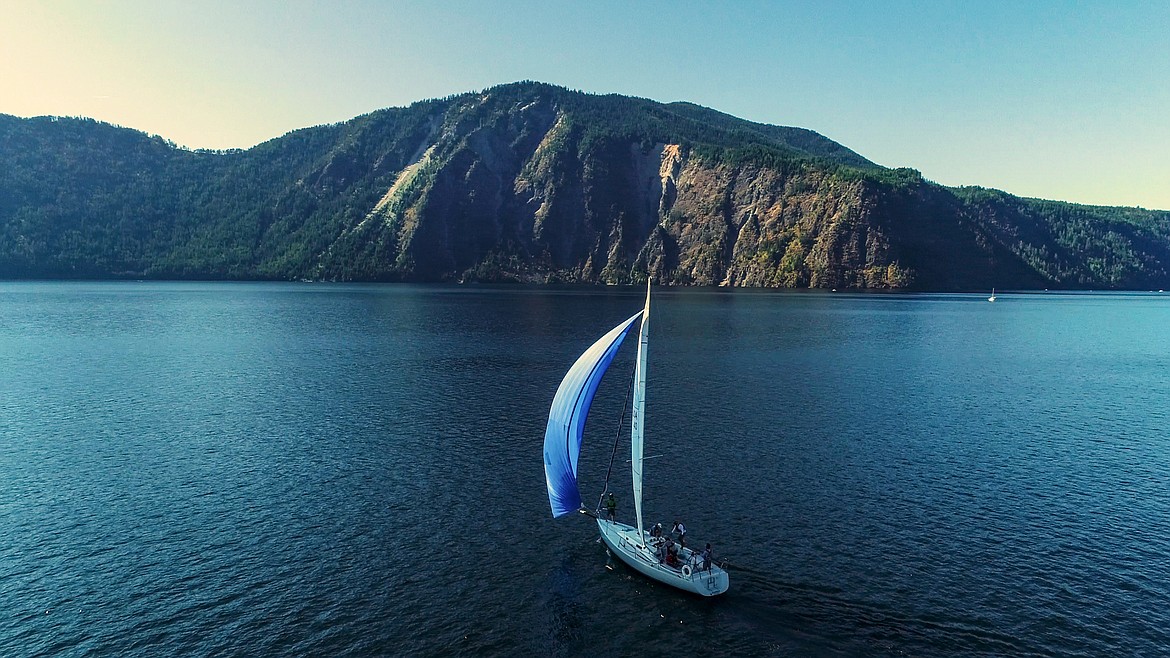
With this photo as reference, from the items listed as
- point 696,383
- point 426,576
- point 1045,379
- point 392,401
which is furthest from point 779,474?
point 1045,379

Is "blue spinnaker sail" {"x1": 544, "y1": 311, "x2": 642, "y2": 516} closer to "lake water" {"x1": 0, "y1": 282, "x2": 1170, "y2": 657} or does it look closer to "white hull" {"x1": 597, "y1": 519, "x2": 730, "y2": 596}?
"white hull" {"x1": 597, "y1": 519, "x2": 730, "y2": 596}

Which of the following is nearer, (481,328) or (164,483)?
(164,483)

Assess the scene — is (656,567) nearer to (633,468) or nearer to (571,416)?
(633,468)

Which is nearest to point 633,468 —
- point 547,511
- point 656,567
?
point 656,567

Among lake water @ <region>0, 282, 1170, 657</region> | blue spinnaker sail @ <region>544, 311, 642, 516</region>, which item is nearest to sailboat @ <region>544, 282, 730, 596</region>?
blue spinnaker sail @ <region>544, 311, 642, 516</region>

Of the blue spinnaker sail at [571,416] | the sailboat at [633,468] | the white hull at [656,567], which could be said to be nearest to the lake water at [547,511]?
the white hull at [656,567]

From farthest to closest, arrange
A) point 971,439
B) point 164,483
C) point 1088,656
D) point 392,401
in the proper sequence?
point 392,401 < point 971,439 < point 164,483 < point 1088,656

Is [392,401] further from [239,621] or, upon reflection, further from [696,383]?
[239,621]
